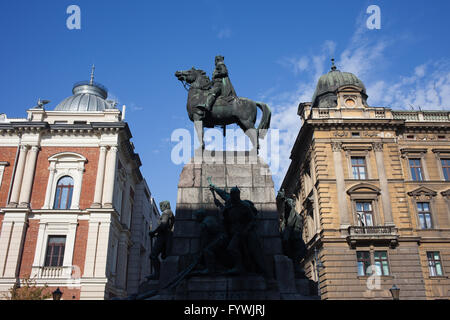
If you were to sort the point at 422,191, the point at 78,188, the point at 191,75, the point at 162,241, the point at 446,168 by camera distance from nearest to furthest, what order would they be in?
the point at 162,241 < the point at 191,75 < the point at 78,188 < the point at 422,191 < the point at 446,168

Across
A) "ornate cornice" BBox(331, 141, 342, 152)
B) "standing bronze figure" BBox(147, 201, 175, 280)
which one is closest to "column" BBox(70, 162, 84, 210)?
"ornate cornice" BBox(331, 141, 342, 152)

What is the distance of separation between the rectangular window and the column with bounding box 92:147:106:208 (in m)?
20.0

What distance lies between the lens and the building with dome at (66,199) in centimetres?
2752

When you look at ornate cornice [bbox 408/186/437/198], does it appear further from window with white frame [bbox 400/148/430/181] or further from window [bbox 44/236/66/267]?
window [bbox 44/236/66/267]

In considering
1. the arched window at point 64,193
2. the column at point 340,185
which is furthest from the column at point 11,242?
the column at point 340,185

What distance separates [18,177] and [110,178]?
22.3 ft

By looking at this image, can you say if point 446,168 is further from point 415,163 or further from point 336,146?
point 336,146

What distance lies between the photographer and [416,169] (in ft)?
108

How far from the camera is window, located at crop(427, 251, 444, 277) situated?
Result: 29.9 meters

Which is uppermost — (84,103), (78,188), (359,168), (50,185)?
(84,103)

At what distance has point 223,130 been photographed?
40.4 ft

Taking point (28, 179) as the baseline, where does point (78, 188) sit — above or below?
below

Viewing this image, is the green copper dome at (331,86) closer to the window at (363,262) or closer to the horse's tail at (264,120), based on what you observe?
the window at (363,262)

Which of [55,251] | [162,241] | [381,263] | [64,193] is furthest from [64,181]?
[381,263]
